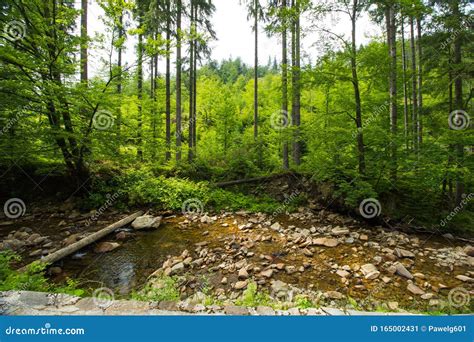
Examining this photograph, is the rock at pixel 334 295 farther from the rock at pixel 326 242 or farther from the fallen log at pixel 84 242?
the fallen log at pixel 84 242

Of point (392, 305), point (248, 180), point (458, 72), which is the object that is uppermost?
point (458, 72)

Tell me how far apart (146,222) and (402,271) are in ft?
22.1

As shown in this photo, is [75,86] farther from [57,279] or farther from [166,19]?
[166,19]

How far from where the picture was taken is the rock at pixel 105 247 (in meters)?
5.46

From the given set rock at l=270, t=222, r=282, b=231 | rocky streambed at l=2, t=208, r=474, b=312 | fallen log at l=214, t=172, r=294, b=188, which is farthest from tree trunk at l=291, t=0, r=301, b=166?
rocky streambed at l=2, t=208, r=474, b=312

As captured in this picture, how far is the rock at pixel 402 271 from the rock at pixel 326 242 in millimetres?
1261

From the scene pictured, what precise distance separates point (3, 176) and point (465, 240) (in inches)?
594

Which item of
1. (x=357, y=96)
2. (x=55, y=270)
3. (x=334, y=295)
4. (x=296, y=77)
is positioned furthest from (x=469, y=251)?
(x=55, y=270)

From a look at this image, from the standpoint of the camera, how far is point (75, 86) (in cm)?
648

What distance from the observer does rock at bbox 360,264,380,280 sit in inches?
158

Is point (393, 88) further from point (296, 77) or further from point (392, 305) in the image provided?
point (392, 305)

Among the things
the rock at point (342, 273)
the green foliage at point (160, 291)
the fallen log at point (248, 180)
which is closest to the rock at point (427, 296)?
the rock at point (342, 273)

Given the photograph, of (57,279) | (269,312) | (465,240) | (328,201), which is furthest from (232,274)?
(465,240)

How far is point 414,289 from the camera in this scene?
368 cm
